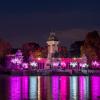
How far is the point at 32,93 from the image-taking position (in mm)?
64000

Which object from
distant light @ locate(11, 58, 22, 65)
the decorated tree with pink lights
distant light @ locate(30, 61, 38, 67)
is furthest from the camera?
distant light @ locate(30, 61, 38, 67)

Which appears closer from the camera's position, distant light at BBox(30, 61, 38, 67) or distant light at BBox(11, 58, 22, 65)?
distant light at BBox(11, 58, 22, 65)

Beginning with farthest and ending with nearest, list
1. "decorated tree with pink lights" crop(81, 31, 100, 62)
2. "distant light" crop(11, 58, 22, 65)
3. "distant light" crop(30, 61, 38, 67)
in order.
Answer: "distant light" crop(30, 61, 38, 67)
"distant light" crop(11, 58, 22, 65)
"decorated tree with pink lights" crop(81, 31, 100, 62)

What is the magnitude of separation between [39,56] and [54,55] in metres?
4.83

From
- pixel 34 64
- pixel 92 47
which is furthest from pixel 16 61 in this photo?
pixel 92 47

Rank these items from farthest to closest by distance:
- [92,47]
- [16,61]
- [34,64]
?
[34,64] → [16,61] → [92,47]

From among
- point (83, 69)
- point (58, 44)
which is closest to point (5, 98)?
point (83, 69)

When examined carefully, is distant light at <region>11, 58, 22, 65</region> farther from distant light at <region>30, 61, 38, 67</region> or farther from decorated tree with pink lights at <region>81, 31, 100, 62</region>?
decorated tree with pink lights at <region>81, 31, 100, 62</region>

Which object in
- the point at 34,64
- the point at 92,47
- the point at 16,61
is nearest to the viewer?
the point at 92,47

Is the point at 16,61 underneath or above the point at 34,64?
above

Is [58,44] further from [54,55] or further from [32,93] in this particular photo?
[32,93]

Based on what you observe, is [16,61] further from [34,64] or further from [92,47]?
[92,47]

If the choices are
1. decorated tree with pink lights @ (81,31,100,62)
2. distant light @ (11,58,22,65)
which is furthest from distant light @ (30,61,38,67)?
decorated tree with pink lights @ (81,31,100,62)

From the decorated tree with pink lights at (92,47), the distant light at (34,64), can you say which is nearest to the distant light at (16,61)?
the distant light at (34,64)
